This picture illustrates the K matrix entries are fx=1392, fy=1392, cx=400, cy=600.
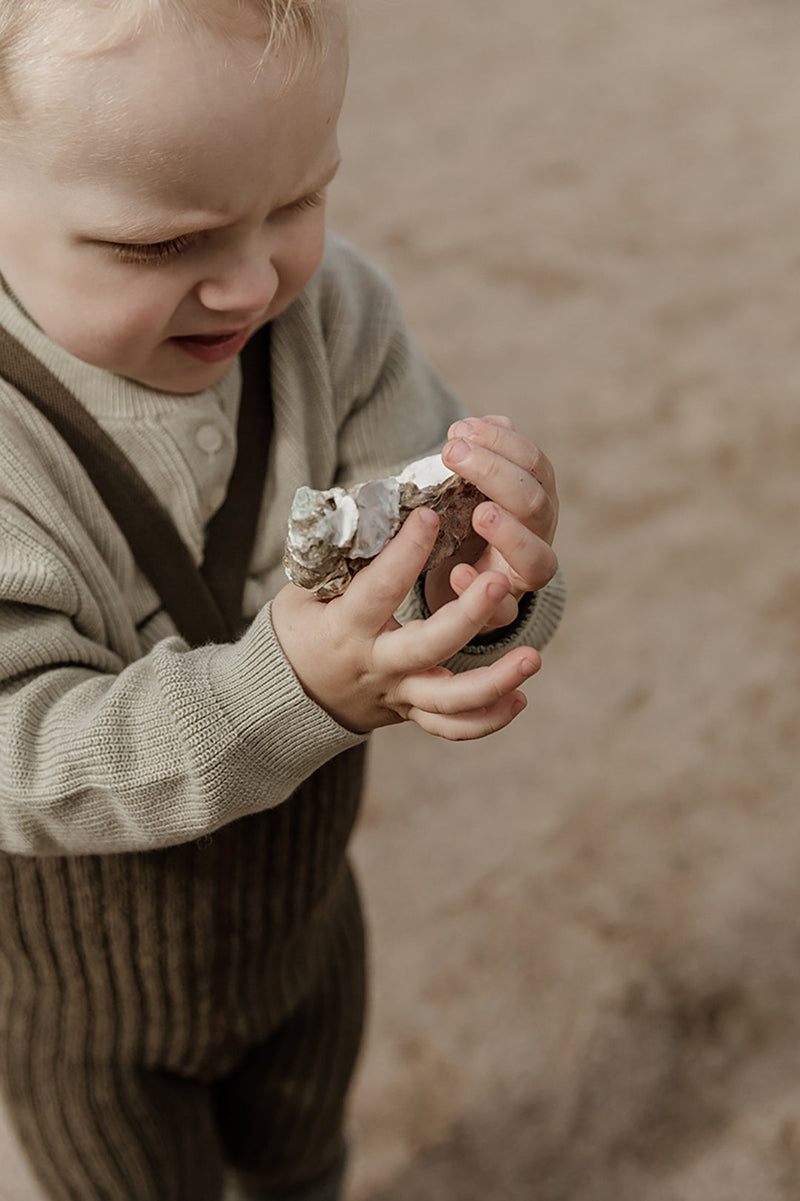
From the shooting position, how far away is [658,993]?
121cm

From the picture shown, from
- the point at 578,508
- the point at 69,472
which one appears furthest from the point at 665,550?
the point at 69,472

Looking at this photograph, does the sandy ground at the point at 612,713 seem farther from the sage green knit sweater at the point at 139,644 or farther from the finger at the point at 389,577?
the finger at the point at 389,577

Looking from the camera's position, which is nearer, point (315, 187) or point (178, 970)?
point (315, 187)

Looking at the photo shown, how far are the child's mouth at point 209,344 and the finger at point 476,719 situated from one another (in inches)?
7.7

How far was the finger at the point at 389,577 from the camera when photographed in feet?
1.68

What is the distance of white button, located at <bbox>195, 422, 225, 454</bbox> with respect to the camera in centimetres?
66

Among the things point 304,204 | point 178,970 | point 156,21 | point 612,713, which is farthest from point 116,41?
point 612,713

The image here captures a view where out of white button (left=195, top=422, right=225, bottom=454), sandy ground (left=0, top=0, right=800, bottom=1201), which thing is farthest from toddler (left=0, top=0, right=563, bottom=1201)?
sandy ground (left=0, top=0, right=800, bottom=1201)

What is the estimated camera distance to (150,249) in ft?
1.83

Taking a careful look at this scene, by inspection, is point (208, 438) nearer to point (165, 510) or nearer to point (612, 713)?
point (165, 510)

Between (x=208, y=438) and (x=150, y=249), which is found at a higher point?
(x=150, y=249)

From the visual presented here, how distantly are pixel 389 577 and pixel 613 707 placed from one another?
98cm

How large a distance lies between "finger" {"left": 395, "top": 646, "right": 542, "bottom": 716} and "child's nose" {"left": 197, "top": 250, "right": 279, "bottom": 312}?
18 cm

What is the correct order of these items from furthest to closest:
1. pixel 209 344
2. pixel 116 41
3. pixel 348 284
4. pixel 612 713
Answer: pixel 612 713
pixel 348 284
pixel 209 344
pixel 116 41
